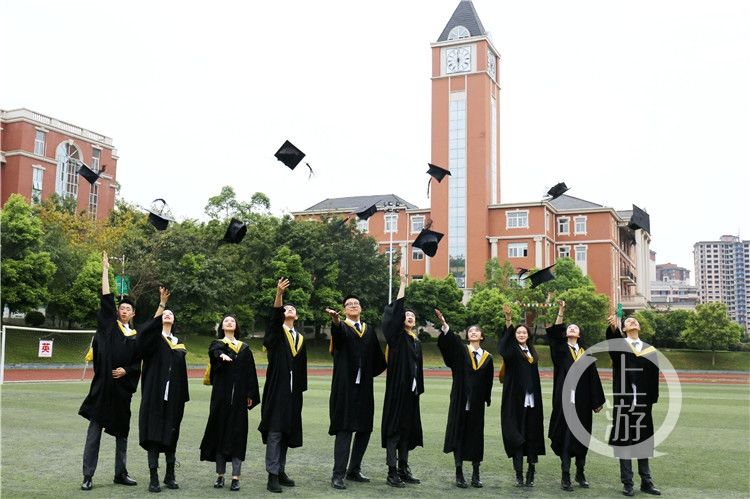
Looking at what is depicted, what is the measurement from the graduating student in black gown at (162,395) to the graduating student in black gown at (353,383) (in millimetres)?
1620

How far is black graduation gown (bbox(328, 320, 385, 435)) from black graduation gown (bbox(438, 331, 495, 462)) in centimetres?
88

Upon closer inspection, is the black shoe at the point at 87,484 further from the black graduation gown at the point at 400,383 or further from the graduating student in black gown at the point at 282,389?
the black graduation gown at the point at 400,383

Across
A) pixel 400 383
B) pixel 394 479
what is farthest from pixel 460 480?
pixel 400 383

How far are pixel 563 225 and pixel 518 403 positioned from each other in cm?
5851

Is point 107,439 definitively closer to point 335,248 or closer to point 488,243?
point 335,248

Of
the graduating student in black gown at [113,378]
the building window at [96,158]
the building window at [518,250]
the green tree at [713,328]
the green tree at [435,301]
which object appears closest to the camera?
the graduating student in black gown at [113,378]

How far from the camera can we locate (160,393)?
23.4 ft

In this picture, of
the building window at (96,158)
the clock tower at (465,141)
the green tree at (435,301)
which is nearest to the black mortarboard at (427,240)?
the green tree at (435,301)

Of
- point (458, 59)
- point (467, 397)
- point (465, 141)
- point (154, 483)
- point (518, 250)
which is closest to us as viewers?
point (154, 483)

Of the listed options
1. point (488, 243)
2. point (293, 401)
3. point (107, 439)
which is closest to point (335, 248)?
point (488, 243)

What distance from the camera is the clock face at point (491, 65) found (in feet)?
193

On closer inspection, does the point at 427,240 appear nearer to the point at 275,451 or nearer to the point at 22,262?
the point at 275,451

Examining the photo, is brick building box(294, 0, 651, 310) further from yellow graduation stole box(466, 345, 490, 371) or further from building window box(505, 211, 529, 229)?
yellow graduation stole box(466, 345, 490, 371)

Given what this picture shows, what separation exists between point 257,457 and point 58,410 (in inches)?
281
